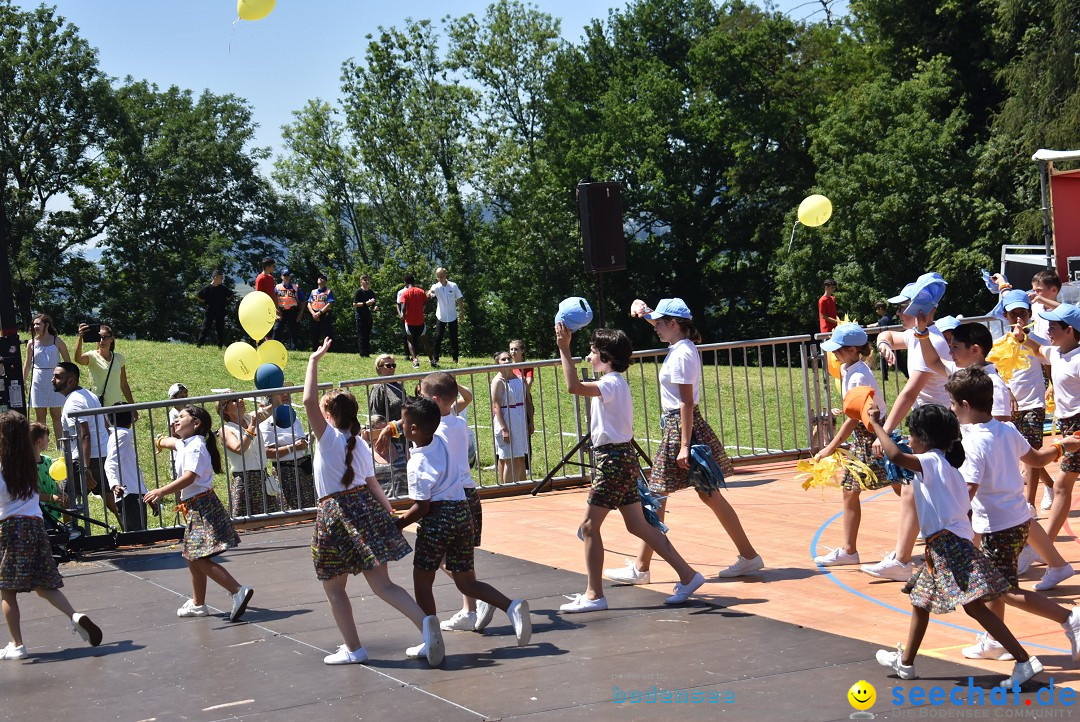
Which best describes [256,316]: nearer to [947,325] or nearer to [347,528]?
[347,528]

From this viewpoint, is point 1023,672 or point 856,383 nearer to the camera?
point 1023,672

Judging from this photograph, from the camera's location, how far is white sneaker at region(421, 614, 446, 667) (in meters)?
6.27

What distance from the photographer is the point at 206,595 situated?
8625 millimetres

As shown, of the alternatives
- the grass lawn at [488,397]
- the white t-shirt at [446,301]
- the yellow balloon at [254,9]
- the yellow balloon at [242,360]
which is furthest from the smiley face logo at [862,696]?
the white t-shirt at [446,301]

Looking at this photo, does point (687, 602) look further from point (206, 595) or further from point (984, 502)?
point (206, 595)

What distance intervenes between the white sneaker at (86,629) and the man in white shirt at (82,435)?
3.58 meters

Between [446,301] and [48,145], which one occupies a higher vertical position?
[48,145]

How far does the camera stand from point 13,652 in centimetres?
717

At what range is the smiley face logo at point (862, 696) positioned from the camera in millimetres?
5172

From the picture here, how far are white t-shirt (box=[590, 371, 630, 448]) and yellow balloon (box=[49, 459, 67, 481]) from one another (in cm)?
513

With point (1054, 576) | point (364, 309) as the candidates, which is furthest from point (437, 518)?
point (364, 309)

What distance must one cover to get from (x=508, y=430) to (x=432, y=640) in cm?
629

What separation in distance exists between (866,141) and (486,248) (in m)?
19.9

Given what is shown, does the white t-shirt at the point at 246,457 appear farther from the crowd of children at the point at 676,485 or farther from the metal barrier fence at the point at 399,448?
the crowd of children at the point at 676,485
